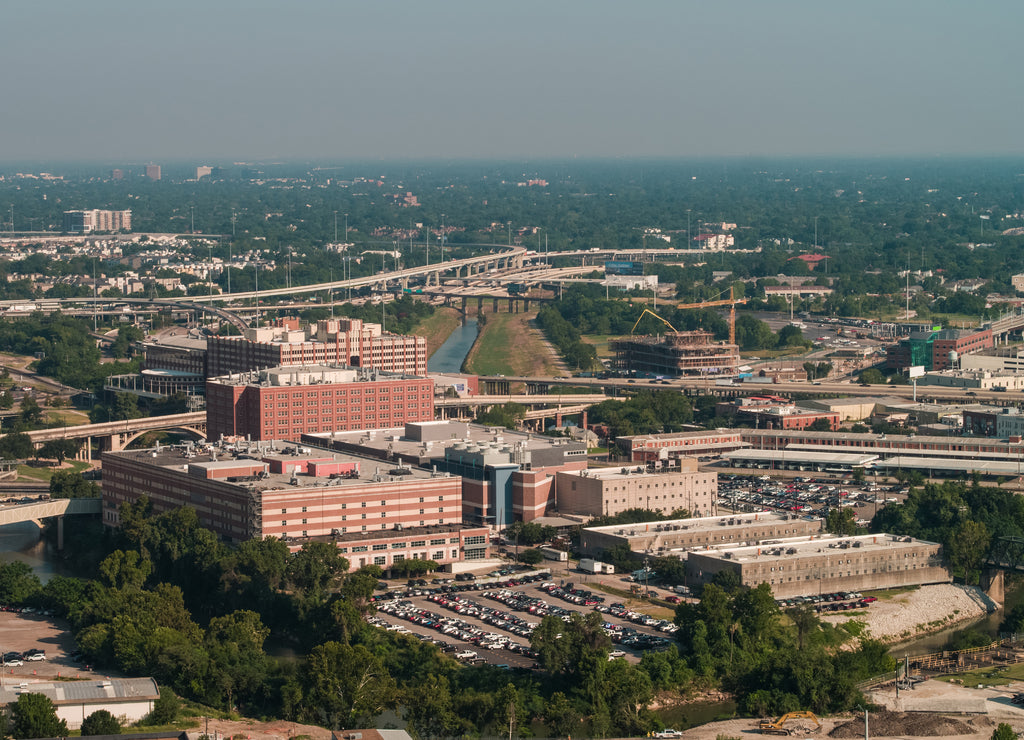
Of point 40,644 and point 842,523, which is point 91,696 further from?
point 842,523

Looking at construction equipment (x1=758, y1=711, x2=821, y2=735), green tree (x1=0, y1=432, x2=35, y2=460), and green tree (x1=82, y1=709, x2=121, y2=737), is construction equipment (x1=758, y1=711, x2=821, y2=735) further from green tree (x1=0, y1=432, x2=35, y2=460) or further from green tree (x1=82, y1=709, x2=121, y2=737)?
green tree (x1=0, y1=432, x2=35, y2=460)

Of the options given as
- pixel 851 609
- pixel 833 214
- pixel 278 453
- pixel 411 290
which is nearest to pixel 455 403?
pixel 278 453

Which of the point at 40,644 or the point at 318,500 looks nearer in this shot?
the point at 40,644

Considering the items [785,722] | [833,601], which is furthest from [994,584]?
[785,722]

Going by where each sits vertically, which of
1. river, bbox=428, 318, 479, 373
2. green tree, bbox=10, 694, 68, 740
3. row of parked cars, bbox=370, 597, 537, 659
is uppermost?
green tree, bbox=10, 694, 68, 740

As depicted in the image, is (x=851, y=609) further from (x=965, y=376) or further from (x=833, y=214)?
(x=833, y=214)

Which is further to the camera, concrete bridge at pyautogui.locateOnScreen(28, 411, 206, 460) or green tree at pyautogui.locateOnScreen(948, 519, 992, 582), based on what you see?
concrete bridge at pyautogui.locateOnScreen(28, 411, 206, 460)

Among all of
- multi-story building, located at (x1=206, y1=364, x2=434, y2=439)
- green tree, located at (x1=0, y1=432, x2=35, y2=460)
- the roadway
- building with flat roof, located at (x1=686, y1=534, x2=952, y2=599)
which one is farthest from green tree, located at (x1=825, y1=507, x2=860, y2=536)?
green tree, located at (x1=0, y1=432, x2=35, y2=460)
